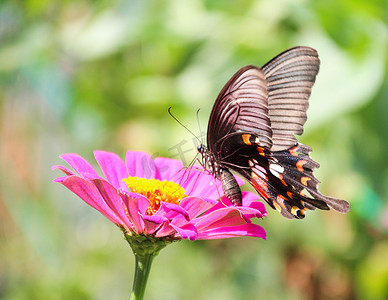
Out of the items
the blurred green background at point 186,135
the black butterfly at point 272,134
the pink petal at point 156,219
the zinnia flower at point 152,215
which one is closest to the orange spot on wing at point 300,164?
the black butterfly at point 272,134

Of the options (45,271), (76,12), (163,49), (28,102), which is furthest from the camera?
(76,12)

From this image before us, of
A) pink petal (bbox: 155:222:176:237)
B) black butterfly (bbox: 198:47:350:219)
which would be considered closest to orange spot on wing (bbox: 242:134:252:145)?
black butterfly (bbox: 198:47:350:219)

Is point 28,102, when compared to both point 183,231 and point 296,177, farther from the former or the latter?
point 183,231

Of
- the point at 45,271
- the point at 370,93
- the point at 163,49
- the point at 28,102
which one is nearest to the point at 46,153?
the point at 28,102


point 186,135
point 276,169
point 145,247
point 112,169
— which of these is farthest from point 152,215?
point 186,135

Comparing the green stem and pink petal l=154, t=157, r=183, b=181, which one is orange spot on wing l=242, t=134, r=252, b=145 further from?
the green stem
